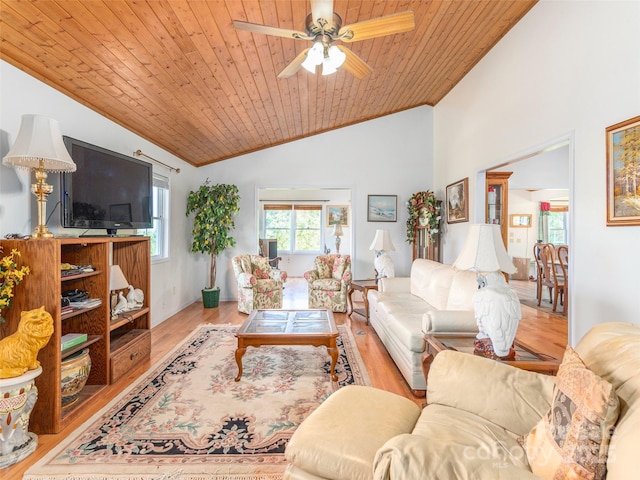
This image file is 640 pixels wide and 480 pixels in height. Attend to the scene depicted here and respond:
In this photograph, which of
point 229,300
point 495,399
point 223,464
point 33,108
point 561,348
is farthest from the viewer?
point 229,300

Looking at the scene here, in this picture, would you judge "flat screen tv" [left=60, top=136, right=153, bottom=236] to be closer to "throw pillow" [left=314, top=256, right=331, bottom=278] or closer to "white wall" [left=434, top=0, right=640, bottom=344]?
"throw pillow" [left=314, top=256, right=331, bottom=278]

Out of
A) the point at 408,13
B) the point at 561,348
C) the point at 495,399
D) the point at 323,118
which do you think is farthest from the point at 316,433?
the point at 323,118

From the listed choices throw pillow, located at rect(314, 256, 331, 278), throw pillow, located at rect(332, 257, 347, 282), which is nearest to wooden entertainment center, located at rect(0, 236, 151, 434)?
throw pillow, located at rect(314, 256, 331, 278)

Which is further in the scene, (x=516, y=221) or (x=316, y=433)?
(x=516, y=221)

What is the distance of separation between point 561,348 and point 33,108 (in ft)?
17.4

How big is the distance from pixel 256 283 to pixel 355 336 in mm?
1813

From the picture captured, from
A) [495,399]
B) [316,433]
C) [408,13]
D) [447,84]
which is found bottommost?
[316,433]

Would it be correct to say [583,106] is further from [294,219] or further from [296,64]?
[294,219]

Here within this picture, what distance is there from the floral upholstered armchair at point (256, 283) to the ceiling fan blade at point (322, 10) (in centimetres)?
354

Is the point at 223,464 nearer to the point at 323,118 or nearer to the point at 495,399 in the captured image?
the point at 495,399

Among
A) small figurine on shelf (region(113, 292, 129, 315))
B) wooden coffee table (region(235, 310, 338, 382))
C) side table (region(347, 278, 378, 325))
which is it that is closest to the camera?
wooden coffee table (region(235, 310, 338, 382))

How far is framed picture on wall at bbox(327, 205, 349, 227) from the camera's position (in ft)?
29.1

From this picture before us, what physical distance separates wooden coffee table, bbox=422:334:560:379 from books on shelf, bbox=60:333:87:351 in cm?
246

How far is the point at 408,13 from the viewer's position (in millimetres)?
1923
